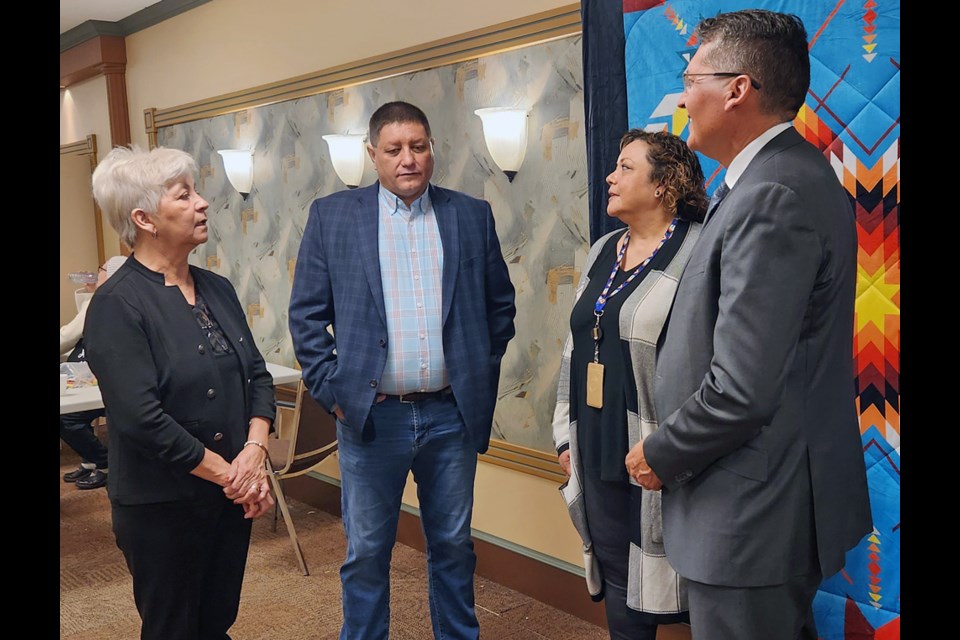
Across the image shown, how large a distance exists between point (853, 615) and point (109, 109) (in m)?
6.07

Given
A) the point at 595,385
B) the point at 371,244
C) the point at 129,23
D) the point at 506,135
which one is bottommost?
the point at 595,385

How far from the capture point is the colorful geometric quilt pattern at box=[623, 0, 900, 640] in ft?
6.94

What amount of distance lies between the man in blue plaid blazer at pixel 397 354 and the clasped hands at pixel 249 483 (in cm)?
40

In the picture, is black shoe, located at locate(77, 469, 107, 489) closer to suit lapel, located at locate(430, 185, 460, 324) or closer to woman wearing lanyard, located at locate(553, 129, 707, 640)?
suit lapel, located at locate(430, 185, 460, 324)

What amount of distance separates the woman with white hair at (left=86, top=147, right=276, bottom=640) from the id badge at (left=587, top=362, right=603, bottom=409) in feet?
2.92

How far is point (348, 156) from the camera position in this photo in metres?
4.27

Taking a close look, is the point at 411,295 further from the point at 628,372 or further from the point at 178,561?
the point at 178,561

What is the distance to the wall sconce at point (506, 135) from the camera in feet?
11.1

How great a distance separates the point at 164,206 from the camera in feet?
7.08

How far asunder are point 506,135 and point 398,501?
1.54 metres

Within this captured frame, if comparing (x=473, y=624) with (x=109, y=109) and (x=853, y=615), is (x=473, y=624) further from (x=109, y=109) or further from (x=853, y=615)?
(x=109, y=109)

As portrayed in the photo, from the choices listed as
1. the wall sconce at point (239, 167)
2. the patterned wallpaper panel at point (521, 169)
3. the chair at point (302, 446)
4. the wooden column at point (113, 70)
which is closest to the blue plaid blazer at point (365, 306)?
the patterned wallpaper panel at point (521, 169)

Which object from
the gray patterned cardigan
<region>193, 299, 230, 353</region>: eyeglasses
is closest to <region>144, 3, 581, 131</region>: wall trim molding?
the gray patterned cardigan

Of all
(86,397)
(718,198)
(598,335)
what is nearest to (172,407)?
(598,335)
